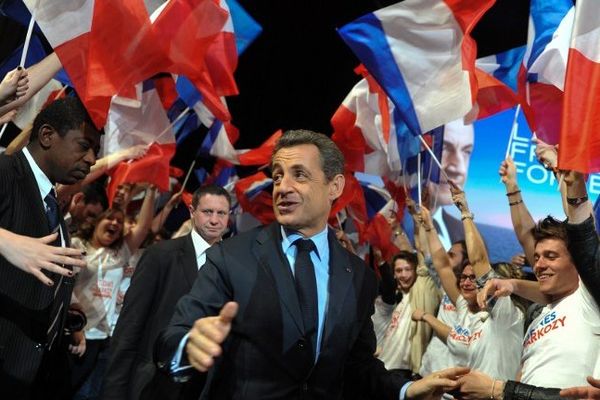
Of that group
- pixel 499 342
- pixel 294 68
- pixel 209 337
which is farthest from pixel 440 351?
pixel 294 68

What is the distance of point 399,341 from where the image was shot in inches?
261

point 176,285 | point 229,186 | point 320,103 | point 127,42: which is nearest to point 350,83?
point 320,103

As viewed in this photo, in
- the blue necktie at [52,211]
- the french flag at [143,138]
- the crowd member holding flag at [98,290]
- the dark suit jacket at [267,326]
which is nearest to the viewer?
the dark suit jacket at [267,326]

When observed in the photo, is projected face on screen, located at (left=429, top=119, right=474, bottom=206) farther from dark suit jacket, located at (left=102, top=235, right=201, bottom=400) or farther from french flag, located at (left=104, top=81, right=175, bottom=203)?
dark suit jacket, located at (left=102, top=235, right=201, bottom=400)

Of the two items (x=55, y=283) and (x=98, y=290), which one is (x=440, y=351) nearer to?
(x=98, y=290)

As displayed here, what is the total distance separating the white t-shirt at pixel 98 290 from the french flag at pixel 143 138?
776 millimetres

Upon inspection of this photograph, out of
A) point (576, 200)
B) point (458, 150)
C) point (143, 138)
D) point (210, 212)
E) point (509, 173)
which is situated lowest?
point (458, 150)

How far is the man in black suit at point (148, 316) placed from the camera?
4.06 m

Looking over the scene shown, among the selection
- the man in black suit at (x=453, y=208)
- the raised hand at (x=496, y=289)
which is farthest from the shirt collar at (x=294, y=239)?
the man in black suit at (x=453, y=208)

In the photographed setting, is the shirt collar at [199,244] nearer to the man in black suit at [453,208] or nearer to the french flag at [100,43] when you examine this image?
the french flag at [100,43]

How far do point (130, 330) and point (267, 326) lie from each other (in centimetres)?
158

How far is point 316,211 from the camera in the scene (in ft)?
9.88

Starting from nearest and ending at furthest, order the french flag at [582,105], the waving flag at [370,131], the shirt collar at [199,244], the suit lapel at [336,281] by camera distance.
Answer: the suit lapel at [336,281] < the french flag at [582,105] < the shirt collar at [199,244] < the waving flag at [370,131]

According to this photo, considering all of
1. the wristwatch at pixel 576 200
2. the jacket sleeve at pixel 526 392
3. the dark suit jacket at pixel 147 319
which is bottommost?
the jacket sleeve at pixel 526 392
